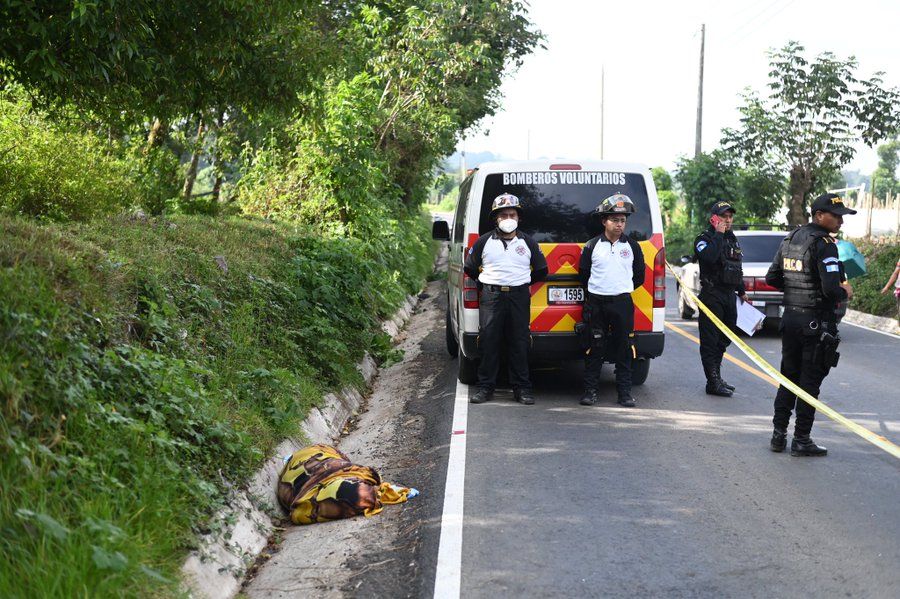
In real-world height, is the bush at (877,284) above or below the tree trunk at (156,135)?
below

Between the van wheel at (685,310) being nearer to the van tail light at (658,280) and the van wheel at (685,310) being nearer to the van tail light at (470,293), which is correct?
the van tail light at (658,280)

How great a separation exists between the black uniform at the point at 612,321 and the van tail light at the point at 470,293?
1053 mm

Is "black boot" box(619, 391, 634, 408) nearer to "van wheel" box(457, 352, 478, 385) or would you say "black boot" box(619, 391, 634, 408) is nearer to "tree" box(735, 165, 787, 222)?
"van wheel" box(457, 352, 478, 385)

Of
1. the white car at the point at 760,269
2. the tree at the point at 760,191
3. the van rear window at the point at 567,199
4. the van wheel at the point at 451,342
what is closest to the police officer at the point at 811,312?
the van rear window at the point at 567,199

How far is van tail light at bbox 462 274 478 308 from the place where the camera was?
958 centimetres

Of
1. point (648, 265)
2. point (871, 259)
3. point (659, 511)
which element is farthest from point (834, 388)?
point (871, 259)

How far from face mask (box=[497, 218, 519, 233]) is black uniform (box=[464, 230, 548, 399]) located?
0.35ft

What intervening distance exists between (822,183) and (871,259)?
9.64 metres

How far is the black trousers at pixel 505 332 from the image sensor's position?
9219mm

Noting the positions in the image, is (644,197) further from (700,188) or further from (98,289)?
(700,188)

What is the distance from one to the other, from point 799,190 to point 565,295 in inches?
972

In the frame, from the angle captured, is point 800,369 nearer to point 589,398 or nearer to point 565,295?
point 589,398

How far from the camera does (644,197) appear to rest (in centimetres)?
955

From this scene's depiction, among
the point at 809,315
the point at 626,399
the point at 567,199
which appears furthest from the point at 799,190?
the point at 809,315
